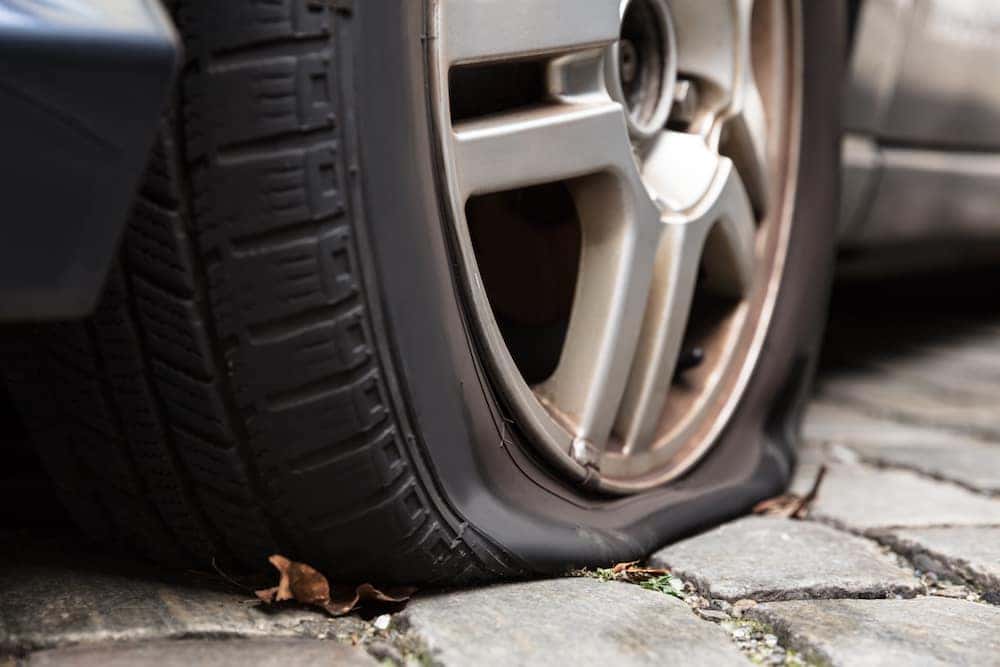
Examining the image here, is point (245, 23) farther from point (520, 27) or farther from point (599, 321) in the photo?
point (599, 321)

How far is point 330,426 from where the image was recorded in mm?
888

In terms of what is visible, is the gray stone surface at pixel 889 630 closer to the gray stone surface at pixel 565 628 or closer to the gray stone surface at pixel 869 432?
the gray stone surface at pixel 565 628

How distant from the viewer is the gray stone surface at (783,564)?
3.60ft

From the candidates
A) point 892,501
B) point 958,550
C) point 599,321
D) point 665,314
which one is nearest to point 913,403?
point 892,501

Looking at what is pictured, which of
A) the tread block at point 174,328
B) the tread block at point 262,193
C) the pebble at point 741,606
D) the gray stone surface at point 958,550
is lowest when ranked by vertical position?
the gray stone surface at point 958,550

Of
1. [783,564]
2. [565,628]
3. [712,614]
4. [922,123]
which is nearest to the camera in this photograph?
[565,628]

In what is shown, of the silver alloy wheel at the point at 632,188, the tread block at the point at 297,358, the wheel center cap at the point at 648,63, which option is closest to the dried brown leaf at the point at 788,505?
the silver alloy wheel at the point at 632,188

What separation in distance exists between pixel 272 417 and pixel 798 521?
0.75 m

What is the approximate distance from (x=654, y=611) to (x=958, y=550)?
1.43 feet

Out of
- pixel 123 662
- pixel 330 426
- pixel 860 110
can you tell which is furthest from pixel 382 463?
pixel 860 110

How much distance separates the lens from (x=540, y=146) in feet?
3.56

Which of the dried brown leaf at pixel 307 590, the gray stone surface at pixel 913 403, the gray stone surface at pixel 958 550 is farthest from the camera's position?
the gray stone surface at pixel 913 403

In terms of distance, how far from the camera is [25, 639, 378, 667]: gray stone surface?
81cm

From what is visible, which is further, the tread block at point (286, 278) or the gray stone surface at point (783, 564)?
the gray stone surface at point (783, 564)
